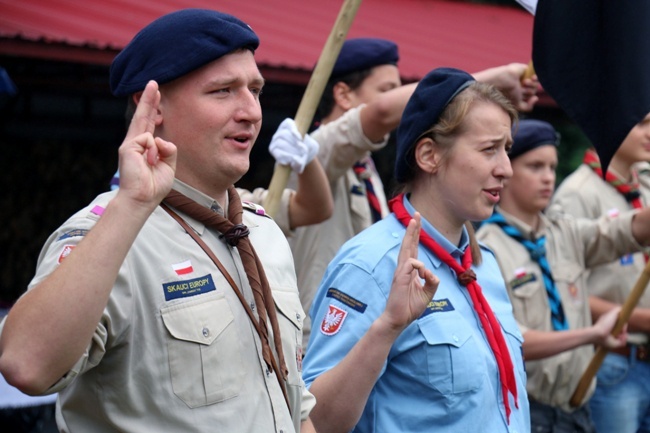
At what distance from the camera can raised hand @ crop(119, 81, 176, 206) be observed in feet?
7.21

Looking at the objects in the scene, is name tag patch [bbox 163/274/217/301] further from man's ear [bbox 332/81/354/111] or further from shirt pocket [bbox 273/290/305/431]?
man's ear [bbox 332/81/354/111]

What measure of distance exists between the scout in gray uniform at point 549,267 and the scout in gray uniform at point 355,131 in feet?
2.20

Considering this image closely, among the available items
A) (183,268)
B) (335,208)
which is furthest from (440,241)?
(335,208)

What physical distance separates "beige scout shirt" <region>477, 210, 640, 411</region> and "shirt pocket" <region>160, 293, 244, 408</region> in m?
2.73

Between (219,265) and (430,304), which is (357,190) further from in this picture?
(219,265)

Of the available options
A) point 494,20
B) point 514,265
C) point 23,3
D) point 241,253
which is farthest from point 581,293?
point 494,20

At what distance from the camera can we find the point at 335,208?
5125 millimetres

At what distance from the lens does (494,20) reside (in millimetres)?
11211

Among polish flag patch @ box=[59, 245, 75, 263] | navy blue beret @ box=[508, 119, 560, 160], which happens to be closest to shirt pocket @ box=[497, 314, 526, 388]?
polish flag patch @ box=[59, 245, 75, 263]

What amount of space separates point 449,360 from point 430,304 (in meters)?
0.19

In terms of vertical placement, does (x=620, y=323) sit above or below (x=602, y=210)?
below

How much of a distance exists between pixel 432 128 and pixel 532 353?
174 cm

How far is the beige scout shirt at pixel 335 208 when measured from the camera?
482 cm

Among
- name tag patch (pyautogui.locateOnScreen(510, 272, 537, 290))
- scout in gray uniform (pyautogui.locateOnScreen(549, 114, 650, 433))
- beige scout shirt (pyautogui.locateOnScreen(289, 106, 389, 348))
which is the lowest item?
scout in gray uniform (pyautogui.locateOnScreen(549, 114, 650, 433))
